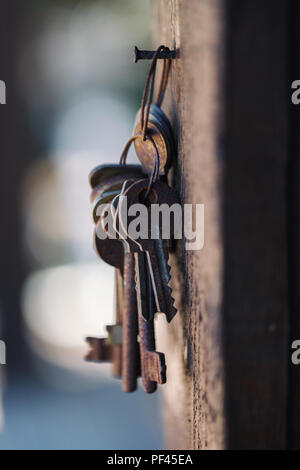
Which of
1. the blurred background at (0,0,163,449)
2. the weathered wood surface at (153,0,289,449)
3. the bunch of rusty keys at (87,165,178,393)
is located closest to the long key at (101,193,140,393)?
the bunch of rusty keys at (87,165,178,393)

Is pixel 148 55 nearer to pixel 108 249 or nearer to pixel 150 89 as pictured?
pixel 150 89

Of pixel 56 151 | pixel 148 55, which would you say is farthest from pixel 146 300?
pixel 56 151

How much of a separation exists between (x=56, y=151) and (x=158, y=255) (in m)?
2.31

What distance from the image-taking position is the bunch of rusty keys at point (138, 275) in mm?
495

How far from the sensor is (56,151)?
8.84ft

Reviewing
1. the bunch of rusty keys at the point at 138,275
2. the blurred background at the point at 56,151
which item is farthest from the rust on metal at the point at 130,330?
the blurred background at the point at 56,151

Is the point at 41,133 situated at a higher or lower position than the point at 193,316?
higher

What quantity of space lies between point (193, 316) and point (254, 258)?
0.37 ft

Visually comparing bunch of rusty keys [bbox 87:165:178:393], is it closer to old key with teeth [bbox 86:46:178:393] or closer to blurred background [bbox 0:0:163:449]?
old key with teeth [bbox 86:46:178:393]

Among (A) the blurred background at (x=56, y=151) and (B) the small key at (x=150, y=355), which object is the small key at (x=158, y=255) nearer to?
(B) the small key at (x=150, y=355)

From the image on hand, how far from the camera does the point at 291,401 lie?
0.42 m
